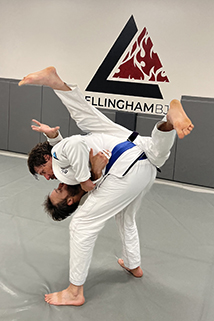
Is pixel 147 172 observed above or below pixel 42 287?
above

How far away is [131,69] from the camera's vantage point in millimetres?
4211

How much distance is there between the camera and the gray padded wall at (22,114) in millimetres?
4734

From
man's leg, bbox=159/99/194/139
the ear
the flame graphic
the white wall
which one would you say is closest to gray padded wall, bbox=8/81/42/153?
the white wall

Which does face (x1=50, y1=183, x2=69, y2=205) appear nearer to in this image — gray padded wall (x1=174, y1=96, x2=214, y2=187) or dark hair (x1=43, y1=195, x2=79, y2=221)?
dark hair (x1=43, y1=195, x2=79, y2=221)

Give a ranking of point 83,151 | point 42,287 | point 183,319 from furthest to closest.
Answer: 1. point 42,287
2. point 183,319
3. point 83,151

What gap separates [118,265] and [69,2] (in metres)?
3.56

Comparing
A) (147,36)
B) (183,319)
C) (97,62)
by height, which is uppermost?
(147,36)

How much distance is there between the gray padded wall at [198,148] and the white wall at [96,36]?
0.15 m

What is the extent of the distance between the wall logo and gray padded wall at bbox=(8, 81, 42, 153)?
39.1 inches

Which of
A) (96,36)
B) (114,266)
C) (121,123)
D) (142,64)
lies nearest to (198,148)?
(121,123)

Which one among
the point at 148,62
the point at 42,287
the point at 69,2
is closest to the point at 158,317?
the point at 42,287

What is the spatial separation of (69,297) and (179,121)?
1220 mm

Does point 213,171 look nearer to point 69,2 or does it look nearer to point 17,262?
point 17,262

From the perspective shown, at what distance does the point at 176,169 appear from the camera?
4.13m
